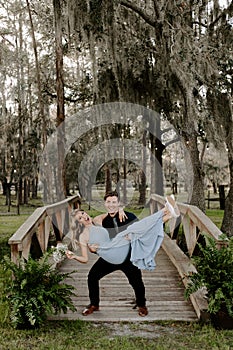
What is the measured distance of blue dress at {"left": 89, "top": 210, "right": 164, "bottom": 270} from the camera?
134 inches

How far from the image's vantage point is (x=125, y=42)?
8.11 metres

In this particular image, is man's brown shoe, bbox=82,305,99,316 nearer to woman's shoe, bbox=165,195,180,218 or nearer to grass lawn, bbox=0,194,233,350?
grass lawn, bbox=0,194,233,350

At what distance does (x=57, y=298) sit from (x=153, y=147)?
969 cm

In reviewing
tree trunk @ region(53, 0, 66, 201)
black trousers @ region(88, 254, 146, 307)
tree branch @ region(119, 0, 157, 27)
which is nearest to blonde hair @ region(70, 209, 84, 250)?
black trousers @ region(88, 254, 146, 307)

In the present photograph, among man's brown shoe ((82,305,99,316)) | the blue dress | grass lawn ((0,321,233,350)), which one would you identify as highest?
the blue dress

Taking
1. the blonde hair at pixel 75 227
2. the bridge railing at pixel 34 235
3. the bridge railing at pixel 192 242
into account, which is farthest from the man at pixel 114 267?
the bridge railing at pixel 34 235

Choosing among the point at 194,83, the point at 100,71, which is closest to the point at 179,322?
the point at 194,83

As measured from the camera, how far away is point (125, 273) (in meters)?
3.55

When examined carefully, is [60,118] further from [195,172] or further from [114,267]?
[114,267]

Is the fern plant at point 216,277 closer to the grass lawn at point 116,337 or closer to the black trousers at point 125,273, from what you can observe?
the grass lawn at point 116,337

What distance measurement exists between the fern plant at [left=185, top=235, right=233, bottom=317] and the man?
44 cm

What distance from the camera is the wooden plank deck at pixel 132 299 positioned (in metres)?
3.53

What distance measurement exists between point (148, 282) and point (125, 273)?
3.67 ft

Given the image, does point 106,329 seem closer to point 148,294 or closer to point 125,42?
point 148,294
